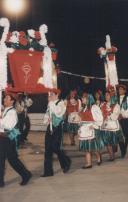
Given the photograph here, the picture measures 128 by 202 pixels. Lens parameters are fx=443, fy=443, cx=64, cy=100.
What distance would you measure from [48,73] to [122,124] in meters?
3.53

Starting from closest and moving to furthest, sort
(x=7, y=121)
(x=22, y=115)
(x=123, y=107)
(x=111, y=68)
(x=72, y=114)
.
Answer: (x=7, y=121), (x=111, y=68), (x=123, y=107), (x=72, y=114), (x=22, y=115)

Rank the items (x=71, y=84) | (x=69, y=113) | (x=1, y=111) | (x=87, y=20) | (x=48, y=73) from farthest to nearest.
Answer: (x=87, y=20)
(x=71, y=84)
(x=69, y=113)
(x=48, y=73)
(x=1, y=111)

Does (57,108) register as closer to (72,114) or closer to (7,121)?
(7,121)

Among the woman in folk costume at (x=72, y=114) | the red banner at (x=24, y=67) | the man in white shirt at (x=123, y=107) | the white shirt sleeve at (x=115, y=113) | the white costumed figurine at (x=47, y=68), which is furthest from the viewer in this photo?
the woman in folk costume at (x=72, y=114)

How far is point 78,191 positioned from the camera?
6.89 m

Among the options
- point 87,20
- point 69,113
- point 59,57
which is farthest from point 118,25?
point 69,113

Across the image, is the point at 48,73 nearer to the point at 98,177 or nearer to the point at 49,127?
the point at 49,127

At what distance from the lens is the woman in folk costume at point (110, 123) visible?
989cm

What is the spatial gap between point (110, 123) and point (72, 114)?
3316 millimetres

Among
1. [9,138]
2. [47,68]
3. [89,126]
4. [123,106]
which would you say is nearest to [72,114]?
[123,106]

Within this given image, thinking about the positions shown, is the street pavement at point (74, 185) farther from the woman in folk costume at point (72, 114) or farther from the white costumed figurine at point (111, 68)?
the woman in folk costume at point (72, 114)

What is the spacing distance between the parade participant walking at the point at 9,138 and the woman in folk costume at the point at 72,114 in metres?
5.58

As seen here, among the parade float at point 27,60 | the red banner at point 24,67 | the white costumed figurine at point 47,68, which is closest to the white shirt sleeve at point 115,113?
the parade float at point 27,60

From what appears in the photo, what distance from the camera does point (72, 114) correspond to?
1314 centimetres
